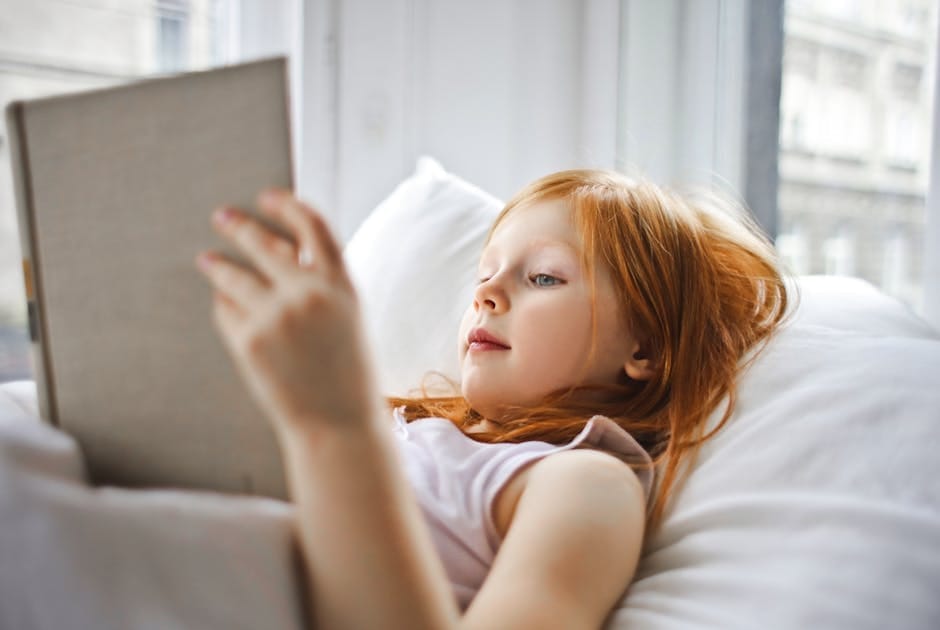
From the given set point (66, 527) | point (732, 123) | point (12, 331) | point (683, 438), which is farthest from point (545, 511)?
point (732, 123)

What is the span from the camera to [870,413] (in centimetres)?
67

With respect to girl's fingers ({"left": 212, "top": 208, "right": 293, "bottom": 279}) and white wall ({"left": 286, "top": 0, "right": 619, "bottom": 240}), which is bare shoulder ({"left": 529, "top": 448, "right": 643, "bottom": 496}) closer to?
girl's fingers ({"left": 212, "top": 208, "right": 293, "bottom": 279})

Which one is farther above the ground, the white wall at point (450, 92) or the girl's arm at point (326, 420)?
the white wall at point (450, 92)

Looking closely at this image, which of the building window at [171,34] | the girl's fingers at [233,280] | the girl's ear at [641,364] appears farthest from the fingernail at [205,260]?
the building window at [171,34]

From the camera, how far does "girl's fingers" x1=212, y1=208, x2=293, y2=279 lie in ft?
1.41

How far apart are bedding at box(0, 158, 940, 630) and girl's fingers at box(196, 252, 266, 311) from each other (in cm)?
11

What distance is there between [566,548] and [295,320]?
26 cm

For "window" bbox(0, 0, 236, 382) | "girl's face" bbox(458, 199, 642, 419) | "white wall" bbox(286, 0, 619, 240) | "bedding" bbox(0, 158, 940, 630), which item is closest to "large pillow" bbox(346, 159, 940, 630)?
"bedding" bbox(0, 158, 940, 630)

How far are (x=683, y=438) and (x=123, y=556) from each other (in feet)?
1.56

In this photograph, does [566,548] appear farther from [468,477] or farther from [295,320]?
[295,320]

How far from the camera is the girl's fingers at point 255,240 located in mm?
429

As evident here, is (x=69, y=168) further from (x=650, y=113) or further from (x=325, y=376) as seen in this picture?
(x=650, y=113)

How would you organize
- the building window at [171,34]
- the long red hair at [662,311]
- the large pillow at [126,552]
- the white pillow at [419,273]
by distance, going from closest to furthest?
1. the large pillow at [126,552]
2. the long red hair at [662,311]
3. the white pillow at [419,273]
4. the building window at [171,34]

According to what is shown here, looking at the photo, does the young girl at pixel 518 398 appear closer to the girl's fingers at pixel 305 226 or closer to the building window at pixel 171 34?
the girl's fingers at pixel 305 226
